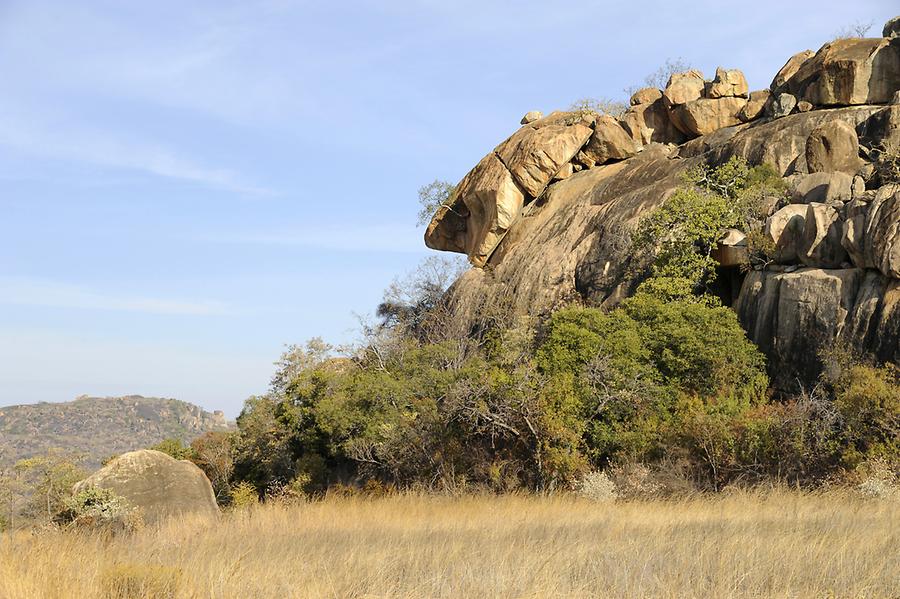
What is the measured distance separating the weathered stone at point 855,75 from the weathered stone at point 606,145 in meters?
9.05

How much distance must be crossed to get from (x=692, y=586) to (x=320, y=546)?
461 centimetres

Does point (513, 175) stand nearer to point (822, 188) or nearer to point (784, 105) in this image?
point (784, 105)

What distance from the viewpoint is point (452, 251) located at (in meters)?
49.3

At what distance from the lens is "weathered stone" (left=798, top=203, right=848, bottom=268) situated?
22.5 metres

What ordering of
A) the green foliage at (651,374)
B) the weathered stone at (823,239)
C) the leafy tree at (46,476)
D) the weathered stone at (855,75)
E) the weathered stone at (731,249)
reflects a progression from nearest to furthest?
the green foliage at (651,374) < the weathered stone at (823,239) < the weathered stone at (731,249) < the leafy tree at (46,476) < the weathered stone at (855,75)

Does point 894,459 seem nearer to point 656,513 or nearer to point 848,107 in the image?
point 656,513

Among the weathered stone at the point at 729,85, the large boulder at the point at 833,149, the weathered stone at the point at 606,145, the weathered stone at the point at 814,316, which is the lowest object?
the weathered stone at the point at 814,316

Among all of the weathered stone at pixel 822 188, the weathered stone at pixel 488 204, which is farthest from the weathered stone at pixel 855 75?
the weathered stone at pixel 488 204

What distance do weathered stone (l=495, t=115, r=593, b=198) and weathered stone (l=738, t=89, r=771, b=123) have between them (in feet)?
24.1

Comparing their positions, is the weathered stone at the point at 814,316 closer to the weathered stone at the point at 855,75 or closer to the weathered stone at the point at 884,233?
the weathered stone at the point at 884,233

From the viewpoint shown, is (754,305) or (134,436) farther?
(134,436)

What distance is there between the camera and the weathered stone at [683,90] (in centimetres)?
4316

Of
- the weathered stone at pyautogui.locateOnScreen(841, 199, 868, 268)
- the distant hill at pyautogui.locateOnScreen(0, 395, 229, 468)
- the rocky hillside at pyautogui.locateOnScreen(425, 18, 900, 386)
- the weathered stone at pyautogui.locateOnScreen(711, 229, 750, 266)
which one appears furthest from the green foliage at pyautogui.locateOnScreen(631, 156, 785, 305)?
the distant hill at pyautogui.locateOnScreen(0, 395, 229, 468)

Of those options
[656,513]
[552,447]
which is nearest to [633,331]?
[552,447]
